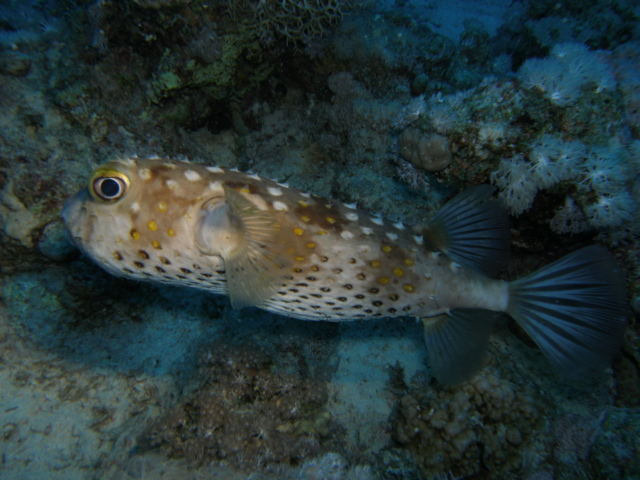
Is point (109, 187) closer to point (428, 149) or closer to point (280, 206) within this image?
point (280, 206)

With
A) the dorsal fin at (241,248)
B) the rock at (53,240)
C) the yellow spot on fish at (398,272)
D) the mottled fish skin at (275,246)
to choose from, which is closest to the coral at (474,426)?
the mottled fish skin at (275,246)

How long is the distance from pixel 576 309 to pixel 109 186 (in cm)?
309

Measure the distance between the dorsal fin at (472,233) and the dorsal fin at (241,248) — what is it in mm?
1222

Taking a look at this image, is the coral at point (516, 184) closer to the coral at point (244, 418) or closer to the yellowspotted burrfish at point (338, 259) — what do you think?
the yellowspotted burrfish at point (338, 259)

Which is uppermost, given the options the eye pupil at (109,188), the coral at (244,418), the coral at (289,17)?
the coral at (289,17)

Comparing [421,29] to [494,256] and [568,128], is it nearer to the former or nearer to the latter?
[568,128]

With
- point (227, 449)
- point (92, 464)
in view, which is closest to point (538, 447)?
point (227, 449)

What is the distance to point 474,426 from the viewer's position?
293cm

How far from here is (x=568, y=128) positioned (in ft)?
8.71

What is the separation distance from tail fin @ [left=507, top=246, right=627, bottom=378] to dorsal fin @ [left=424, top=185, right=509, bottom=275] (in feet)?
0.83

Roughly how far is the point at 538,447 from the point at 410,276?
6.34ft

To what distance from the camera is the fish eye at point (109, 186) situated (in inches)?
76.9

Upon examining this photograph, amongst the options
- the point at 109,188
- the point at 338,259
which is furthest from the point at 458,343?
the point at 109,188

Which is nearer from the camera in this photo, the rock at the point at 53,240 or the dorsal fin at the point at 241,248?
the dorsal fin at the point at 241,248
